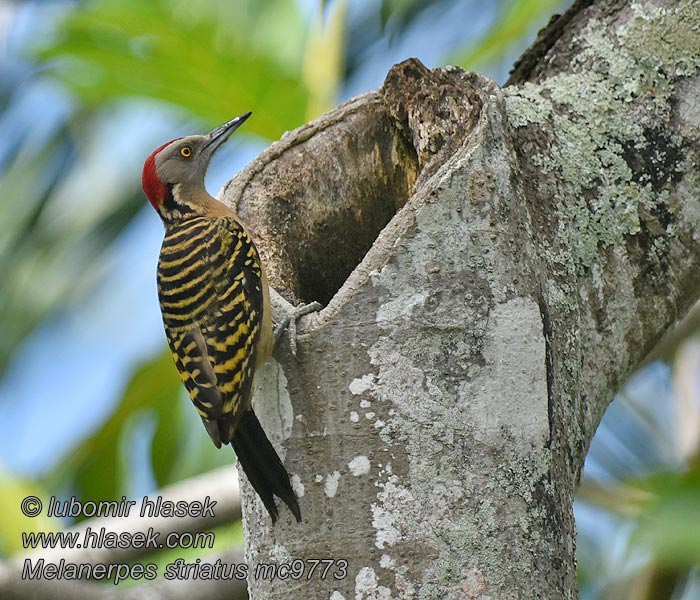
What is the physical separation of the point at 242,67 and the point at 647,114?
6.22 ft

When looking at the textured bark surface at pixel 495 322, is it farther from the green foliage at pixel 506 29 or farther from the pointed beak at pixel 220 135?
the green foliage at pixel 506 29

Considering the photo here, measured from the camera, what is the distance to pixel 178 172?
4191mm

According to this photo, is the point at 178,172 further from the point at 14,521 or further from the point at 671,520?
the point at 671,520

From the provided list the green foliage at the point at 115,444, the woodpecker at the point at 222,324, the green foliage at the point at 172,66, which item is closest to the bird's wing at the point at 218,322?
the woodpecker at the point at 222,324

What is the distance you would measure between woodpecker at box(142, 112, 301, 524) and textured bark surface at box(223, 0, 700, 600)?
0.28ft

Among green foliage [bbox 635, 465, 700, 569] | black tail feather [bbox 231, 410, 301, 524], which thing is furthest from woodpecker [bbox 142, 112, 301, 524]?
green foliage [bbox 635, 465, 700, 569]

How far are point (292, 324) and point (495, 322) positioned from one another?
1.74 ft

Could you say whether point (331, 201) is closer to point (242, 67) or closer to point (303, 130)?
point (303, 130)

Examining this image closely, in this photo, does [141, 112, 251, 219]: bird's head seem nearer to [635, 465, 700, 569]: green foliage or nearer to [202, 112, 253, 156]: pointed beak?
[202, 112, 253, 156]: pointed beak

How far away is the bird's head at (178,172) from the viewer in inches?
165

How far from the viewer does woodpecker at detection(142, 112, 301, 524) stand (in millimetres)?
2712

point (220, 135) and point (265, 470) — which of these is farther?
point (220, 135)

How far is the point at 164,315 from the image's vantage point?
3.45m

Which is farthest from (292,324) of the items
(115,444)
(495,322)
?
(115,444)
